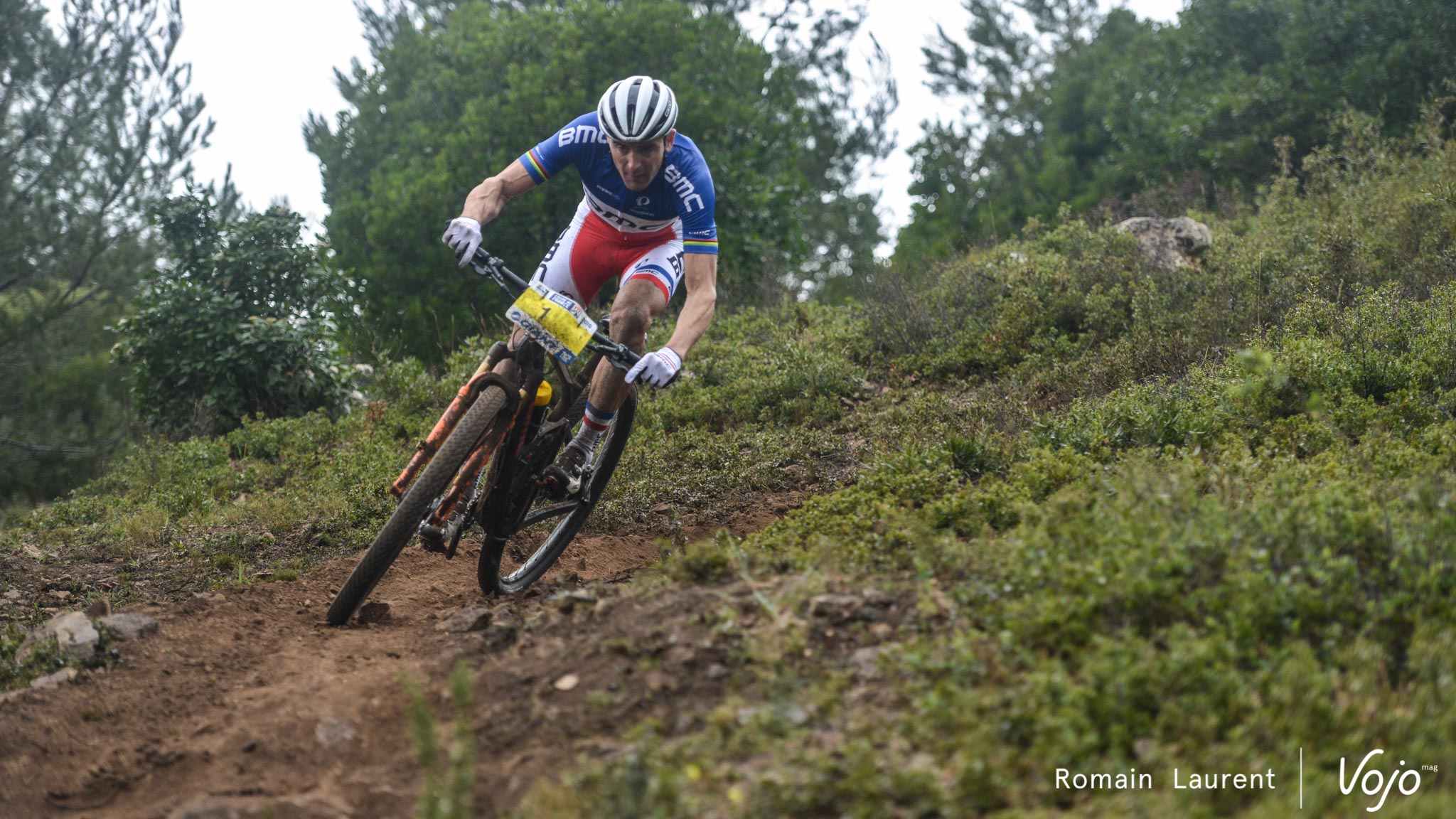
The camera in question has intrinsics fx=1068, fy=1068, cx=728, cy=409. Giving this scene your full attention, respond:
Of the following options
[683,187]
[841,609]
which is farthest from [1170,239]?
[841,609]

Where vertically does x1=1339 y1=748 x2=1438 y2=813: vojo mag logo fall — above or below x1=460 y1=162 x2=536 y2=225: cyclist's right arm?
below

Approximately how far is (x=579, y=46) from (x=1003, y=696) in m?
18.8

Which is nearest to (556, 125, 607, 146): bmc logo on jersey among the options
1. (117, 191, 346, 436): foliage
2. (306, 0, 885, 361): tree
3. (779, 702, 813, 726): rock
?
(779, 702, 813, 726): rock

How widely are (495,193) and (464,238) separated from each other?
64 cm

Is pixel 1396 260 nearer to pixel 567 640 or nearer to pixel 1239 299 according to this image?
pixel 1239 299

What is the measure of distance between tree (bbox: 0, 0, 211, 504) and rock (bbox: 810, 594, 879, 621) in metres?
18.0

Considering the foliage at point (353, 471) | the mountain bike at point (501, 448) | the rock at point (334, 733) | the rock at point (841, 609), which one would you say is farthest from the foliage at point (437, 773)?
the foliage at point (353, 471)

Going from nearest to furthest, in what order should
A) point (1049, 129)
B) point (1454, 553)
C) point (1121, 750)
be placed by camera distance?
point (1121, 750) → point (1454, 553) → point (1049, 129)

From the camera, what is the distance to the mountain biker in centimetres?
502

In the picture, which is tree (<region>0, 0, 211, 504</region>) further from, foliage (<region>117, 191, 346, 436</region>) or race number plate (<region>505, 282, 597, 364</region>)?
race number plate (<region>505, 282, 597, 364</region>)

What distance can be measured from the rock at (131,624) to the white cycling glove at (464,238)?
2.03m

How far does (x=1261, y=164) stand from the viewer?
18.7 meters

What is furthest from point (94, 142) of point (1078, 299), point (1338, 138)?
point (1338, 138)

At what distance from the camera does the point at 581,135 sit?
536 centimetres
